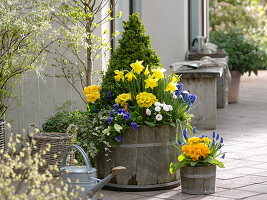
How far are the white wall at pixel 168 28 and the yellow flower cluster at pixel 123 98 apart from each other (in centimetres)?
525

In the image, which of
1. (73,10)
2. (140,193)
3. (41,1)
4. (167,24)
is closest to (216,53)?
(167,24)

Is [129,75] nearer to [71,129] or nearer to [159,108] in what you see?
[159,108]

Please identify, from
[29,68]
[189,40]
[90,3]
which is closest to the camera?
[29,68]

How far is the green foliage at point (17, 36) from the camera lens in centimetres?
582

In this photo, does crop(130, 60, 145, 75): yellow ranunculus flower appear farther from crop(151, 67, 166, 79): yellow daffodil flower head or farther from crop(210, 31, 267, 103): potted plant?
crop(210, 31, 267, 103): potted plant

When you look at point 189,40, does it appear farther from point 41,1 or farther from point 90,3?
point 41,1

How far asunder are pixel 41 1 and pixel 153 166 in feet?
6.56

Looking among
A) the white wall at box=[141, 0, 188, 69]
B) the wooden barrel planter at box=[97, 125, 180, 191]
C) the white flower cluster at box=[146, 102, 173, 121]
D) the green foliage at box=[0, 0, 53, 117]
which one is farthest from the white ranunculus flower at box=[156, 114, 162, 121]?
the white wall at box=[141, 0, 188, 69]

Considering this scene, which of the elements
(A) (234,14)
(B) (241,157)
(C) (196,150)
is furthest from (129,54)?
(A) (234,14)

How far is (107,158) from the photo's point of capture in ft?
18.6

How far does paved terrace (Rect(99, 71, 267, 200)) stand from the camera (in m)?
5.48

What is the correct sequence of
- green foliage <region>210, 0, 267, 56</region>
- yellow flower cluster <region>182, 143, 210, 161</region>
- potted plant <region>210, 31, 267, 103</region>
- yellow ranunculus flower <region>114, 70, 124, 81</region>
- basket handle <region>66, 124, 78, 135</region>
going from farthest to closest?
green foliage <region>210, 0, 267, 56</region> < potted plant <region>210, 31, 267, 103</region> < basket handle <region>66, 124, 78, 135</region> < yellow ranunculus flower <region>114, 70, 124, 81</region> < yellow flower cluster <region>182, 143, 210, 161</region>

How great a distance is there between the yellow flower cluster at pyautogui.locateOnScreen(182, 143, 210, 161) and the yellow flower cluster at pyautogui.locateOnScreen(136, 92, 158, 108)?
46 cm

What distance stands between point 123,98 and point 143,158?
0.53m
